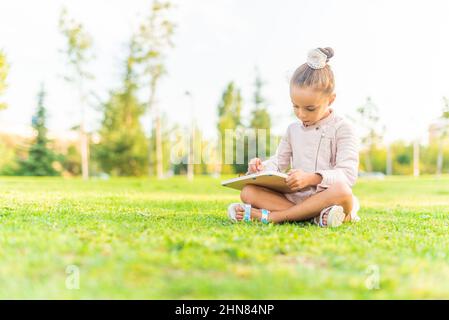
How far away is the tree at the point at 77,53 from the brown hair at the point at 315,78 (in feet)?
54.2

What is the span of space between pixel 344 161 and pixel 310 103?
491mm

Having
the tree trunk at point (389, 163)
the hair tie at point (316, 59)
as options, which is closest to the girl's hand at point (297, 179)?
the hair tie at point (316, 59)

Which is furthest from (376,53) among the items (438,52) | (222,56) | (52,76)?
(52,76)

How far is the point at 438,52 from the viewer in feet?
29.1

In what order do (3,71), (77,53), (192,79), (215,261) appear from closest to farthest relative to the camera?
(215,261)
(3,71)
(77,53)
(192,79)

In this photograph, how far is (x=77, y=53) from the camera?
64.3 ft

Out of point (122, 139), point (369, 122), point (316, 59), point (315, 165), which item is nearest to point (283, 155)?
point (315, 165)

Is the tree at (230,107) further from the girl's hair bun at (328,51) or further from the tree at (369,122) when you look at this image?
the girl's hair bun at (328,51)

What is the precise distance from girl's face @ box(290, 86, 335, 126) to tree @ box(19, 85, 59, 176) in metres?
26.9

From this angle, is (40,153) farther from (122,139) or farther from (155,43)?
(155,43)

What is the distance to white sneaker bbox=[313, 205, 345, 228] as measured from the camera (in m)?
3.48

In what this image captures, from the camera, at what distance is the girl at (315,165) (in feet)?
11.6
